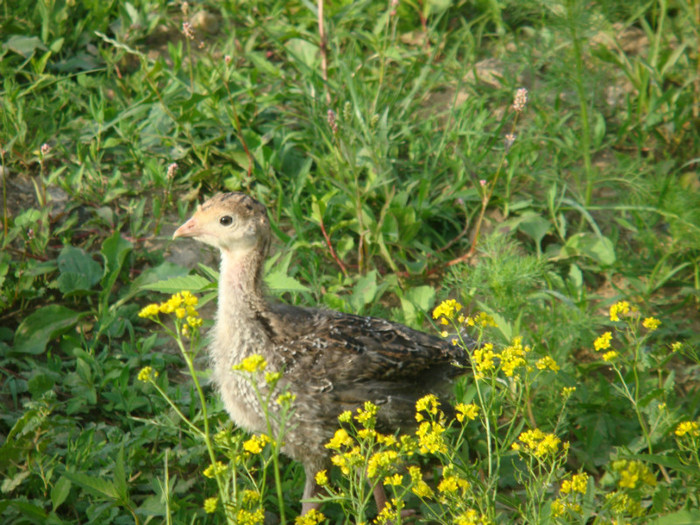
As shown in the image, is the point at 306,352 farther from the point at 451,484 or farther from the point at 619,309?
the point at 619,309

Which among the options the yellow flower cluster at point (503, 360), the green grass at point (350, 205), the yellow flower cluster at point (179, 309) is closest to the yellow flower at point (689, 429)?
the green grass at point (350, 205)

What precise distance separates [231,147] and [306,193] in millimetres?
697

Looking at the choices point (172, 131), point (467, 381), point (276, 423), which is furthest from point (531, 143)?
point (276, 423)

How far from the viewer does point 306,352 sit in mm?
4223

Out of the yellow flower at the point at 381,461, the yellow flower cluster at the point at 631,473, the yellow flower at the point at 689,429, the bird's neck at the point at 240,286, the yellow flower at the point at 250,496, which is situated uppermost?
the yellow flower cluster at the point at 631,473

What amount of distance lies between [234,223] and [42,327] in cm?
157

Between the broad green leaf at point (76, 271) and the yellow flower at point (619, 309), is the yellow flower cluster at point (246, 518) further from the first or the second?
the broad green leaf at point (76, 271)

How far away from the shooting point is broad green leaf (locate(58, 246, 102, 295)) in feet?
16.7

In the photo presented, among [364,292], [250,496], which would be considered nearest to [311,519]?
[250,496]

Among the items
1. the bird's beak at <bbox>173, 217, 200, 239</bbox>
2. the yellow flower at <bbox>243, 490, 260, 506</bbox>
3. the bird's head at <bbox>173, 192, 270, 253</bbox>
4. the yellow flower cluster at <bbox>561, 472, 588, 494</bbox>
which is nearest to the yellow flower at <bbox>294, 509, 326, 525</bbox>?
the yellow flower at <bbox>243, 490, 260, 506</bbox>

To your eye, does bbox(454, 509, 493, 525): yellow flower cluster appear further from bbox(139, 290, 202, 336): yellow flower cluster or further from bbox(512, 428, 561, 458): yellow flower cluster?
bbox(139, 290, 202, 336): yellow flower cluster

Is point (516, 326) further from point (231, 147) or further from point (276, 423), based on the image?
point (231, 147)

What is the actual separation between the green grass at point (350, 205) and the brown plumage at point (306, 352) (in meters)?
0.32

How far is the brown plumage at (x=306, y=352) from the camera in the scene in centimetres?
412
